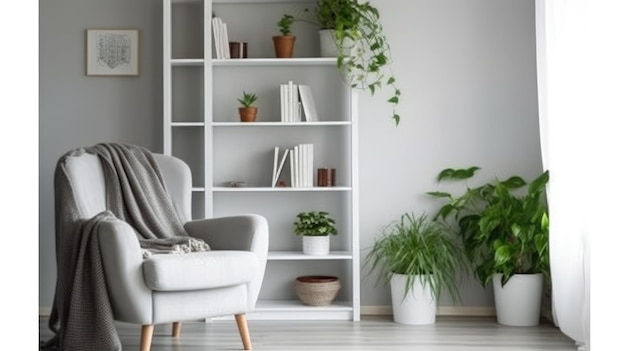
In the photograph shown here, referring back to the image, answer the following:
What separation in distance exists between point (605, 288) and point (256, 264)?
2.44 meters

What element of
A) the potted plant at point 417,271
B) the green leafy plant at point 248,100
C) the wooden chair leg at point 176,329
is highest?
the green leafy plant at point 248,100

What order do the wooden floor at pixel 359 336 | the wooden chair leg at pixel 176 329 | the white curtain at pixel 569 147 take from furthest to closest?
the wooden chair leg at pixel 176 329 < the wooden floor at pixel 359 336 < the white curtain at pixel 569 147

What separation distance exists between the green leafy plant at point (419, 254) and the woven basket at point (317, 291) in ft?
0.99

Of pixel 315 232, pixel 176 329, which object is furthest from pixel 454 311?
pixel 176 329

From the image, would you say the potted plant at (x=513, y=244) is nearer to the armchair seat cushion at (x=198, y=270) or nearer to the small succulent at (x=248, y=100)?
the small succulent at (x=248, y=100)

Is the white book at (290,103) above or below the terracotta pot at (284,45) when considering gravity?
below

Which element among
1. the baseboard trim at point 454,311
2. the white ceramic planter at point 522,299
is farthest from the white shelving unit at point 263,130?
the white ceramic planter at point 522,299

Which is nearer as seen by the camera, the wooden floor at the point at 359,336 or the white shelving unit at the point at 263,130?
the wooden floor at the point at 359,336

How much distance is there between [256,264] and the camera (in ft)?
13.2

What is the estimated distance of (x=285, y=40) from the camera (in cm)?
497

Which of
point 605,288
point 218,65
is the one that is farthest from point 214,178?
point 605,288

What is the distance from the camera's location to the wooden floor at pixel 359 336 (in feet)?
13.8

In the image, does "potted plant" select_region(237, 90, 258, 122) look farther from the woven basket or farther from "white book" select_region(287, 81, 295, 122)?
the woven basket

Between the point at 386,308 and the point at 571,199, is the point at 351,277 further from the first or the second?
the point at 571,199
